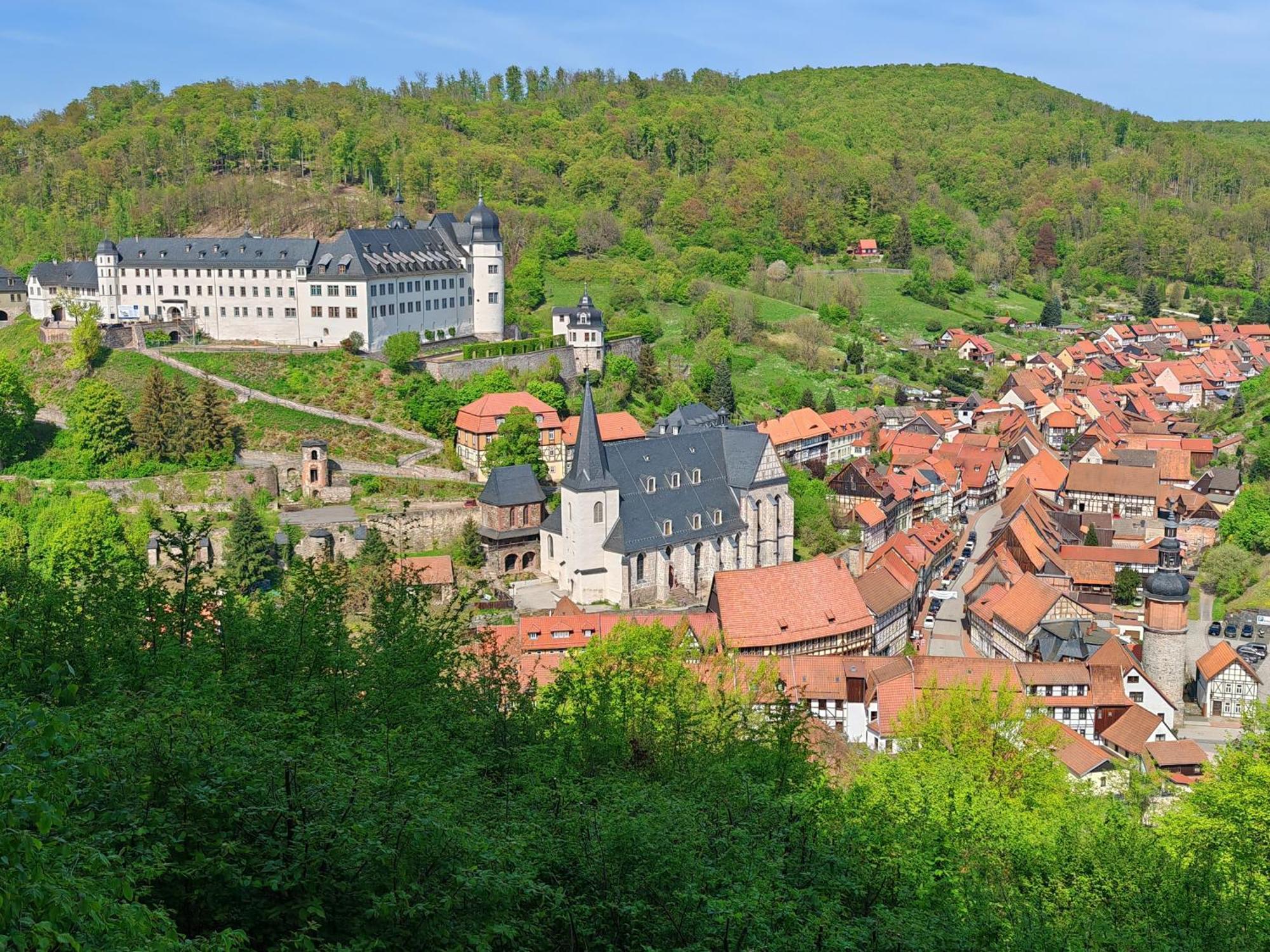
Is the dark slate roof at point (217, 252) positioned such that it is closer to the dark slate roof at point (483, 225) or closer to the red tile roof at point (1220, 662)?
the dark slate roof at point (483, 225)

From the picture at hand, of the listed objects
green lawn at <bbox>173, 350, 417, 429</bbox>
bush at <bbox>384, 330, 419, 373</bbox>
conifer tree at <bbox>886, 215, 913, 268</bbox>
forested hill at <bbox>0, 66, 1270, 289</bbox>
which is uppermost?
forested hill at <bbox>0, 66, 1270, 289</bbox>

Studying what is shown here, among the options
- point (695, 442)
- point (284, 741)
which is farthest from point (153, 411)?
point (284, 741)

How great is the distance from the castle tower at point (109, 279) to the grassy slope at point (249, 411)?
3.64m

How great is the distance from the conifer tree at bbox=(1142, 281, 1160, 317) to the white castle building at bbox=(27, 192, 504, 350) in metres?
69.1

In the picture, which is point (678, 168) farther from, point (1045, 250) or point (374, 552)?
point (374, 552)

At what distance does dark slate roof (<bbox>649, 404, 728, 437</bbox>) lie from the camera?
5972 centimetres

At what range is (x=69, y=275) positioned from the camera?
6550cm

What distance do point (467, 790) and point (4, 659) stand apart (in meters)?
6.30

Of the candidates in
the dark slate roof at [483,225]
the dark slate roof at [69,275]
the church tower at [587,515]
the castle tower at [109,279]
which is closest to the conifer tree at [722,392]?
the dark slate roof at [483,225]

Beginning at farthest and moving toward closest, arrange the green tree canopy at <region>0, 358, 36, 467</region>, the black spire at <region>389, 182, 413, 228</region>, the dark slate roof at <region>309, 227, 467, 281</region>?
1. the black spire at <region>389, 182, 413, 228</region>
2. the dark slate roof at <region>309, 227, 467, 281</region>
3. the green tree canopy at <region>0, 358, 36, 467</region>

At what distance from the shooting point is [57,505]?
49875mm

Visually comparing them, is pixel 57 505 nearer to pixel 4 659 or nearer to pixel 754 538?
pixel 754 538

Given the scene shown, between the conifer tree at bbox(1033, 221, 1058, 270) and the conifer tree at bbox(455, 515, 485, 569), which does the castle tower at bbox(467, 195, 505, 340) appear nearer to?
the conifer tree at bbox(455, 515, 485, 569)

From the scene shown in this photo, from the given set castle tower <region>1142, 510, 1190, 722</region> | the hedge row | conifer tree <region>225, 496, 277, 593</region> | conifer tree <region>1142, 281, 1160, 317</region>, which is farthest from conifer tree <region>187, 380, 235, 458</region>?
conifer tree <region>1142, 281, 1160, 317</region>
